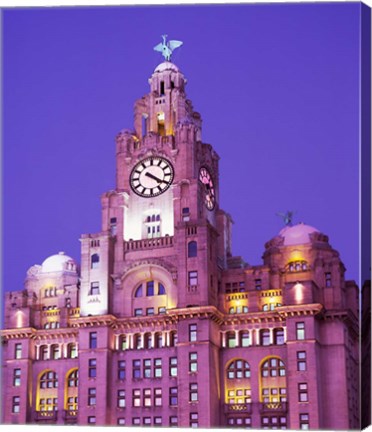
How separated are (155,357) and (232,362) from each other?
482cm

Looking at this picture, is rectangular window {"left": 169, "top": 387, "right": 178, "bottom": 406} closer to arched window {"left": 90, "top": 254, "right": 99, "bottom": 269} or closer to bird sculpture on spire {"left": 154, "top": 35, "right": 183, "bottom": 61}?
arched window {"left": 90, "top": 254, "right": 99, "bottom": 269}

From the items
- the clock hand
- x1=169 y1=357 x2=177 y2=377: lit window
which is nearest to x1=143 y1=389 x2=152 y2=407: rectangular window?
x1=169 y1=357 x2=177 y2=377: lit window

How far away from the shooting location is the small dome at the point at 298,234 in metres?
68.6

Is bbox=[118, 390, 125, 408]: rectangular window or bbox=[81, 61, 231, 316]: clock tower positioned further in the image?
bbox=[81, 61, 231, 316]: clock tower

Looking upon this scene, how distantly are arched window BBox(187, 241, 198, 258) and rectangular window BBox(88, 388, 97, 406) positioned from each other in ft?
33.8

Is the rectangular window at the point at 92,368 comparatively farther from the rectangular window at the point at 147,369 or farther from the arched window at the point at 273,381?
the arched window at the point at 273,381

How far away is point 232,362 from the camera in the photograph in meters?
66.2

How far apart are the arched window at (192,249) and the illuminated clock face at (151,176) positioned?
15.9ft

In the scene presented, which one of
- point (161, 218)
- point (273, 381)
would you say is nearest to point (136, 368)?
point (273, 381)

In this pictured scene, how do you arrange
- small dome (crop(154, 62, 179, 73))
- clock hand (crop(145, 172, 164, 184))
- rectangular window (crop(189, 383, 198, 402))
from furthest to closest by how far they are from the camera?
small dome (crop(154, 62, 179, 73)), clock hand (crop(145, 172, 164, 184)), rectangular window (crop(189, 383, 198, 402))

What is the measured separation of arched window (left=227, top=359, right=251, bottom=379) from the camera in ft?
215

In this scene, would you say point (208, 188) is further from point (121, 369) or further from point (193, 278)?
point (121, 369)

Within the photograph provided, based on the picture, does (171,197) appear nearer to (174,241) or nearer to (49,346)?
(174,241)

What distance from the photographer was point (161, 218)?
6956 centimetres
